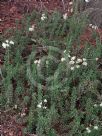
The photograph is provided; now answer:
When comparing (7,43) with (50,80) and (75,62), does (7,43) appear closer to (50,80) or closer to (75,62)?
(50,80)

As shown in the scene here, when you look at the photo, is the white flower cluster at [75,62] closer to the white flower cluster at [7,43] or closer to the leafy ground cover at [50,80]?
the leafy ground cover at [50,80]

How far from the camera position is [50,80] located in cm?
508

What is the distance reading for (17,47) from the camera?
555 centimetres

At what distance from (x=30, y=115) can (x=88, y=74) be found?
93cm

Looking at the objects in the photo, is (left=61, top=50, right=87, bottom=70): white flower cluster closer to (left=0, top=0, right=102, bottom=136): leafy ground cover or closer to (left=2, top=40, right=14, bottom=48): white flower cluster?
Result: (left=0, top=0, right=102, bottom=136): leafy ground cover

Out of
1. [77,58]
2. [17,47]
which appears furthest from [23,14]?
[77,58]

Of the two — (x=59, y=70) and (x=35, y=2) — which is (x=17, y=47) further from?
(x=35, y=2)

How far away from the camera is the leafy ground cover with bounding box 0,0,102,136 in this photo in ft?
15.5

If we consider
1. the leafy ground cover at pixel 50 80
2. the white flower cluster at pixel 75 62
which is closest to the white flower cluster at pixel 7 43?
the leafy ground cover at pixel 50 80

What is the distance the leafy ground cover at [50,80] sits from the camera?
4.73 metres

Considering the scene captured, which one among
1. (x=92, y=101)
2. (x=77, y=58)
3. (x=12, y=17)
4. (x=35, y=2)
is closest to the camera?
(x=92, y=101)

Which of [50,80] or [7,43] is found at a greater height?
[7,43]

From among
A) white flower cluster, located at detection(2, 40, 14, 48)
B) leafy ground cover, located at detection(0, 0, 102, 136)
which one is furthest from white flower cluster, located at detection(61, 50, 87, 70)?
white flower cluster, located at detection(2, 40, 14, 48)

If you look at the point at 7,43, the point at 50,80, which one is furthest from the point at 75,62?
the point at 7,43
